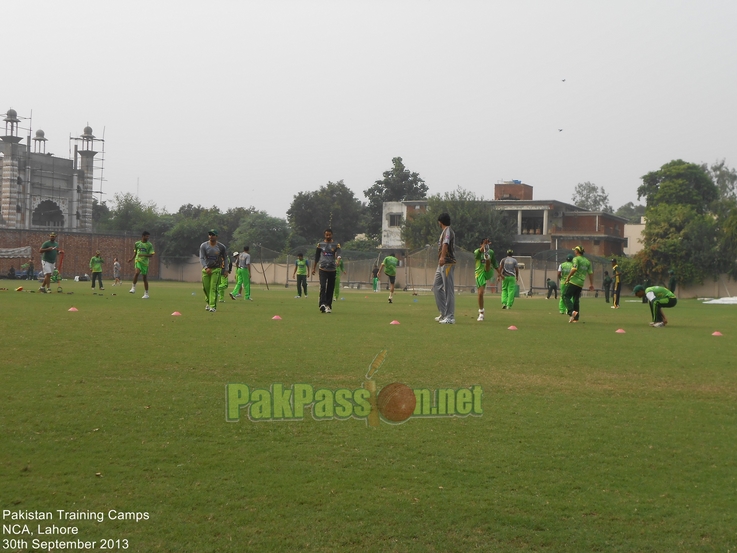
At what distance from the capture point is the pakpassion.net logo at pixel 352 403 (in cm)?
664

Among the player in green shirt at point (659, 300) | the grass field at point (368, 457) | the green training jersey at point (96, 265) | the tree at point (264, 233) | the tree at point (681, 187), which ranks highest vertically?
the tree at point (681, 187)

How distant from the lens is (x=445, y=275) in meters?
16.5

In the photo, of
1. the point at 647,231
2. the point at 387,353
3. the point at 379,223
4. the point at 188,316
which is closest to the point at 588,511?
the point at 387,353

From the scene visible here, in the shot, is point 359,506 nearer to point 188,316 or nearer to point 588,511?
point 588,511

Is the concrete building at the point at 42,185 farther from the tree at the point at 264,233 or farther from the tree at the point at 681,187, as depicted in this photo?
the tree at the point at 681,187

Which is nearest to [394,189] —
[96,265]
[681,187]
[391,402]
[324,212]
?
[324,212]

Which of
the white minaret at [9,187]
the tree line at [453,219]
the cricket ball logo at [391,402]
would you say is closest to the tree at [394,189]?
the tree line at [453,219]

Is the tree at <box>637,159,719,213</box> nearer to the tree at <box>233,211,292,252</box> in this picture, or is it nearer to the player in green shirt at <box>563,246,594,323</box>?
the tree at <box>233,211,292,252</box>

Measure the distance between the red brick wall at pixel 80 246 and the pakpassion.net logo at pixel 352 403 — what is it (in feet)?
201

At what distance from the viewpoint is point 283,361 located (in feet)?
31.2

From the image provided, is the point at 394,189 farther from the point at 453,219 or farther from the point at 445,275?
the point at 445,275

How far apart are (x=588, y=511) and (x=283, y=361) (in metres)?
5.50

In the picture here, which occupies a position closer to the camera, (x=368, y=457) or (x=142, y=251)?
(x=368, y=457)

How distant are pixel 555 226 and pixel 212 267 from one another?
2363 inches
